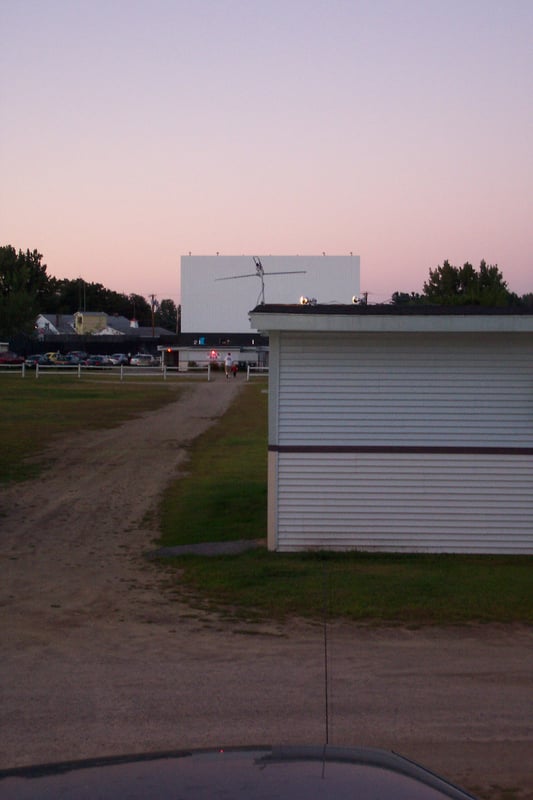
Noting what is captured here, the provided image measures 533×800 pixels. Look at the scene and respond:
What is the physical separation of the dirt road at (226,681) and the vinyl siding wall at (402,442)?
8.36 ft

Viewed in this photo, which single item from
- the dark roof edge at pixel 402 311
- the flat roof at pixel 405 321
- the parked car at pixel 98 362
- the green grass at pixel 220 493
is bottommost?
the green grass at pixel 220 493

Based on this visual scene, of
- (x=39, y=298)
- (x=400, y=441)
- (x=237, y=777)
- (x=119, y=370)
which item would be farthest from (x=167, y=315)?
(x=237, y=777)

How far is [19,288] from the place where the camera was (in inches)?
3430

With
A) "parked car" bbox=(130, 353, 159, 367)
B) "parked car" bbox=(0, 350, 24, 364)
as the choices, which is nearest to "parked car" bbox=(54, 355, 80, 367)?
"parked car" bbox=(0, 350, 24, 364)

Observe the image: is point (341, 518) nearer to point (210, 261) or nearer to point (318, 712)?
point (318, 712)

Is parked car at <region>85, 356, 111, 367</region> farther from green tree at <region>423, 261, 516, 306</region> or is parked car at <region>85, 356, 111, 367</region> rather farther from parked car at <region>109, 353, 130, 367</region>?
green tree at <region>423, 261, 516, 306</region>

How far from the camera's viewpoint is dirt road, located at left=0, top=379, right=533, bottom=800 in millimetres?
6082

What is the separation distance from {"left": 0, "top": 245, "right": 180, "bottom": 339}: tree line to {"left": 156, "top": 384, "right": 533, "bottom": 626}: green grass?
225 ft

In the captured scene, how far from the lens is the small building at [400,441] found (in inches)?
499

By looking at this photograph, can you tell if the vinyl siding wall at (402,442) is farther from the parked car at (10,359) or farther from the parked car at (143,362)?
the parked car at (143,362)

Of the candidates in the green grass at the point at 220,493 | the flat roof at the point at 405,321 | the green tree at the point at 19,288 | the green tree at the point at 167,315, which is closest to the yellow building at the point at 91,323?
the green tree at the point at 19,288

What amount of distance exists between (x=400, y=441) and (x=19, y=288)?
7901cm

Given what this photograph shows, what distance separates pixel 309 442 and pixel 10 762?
24.7ft

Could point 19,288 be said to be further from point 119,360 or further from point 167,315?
point 167,315
